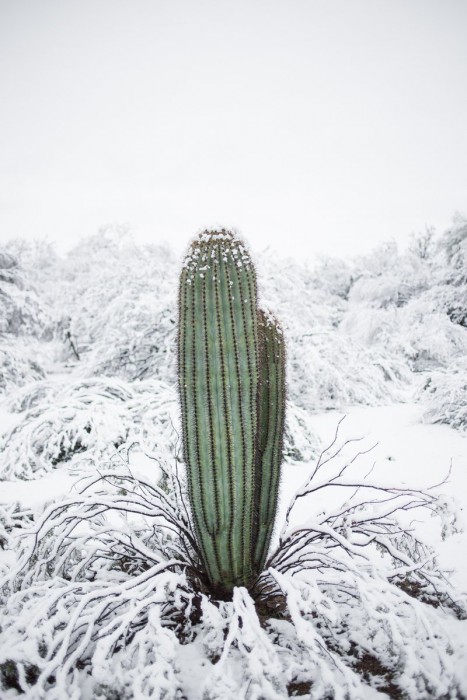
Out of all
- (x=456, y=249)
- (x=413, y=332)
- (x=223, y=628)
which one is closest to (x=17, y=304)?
(x=223, y=628)

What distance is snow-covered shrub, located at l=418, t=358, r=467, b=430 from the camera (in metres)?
5.90

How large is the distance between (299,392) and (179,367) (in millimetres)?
6288

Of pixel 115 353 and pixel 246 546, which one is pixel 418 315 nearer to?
pixel 115 353

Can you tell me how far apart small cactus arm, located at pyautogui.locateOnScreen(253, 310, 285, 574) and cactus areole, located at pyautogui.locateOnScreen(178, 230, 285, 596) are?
0.55ft

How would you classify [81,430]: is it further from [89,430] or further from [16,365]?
[16,365]

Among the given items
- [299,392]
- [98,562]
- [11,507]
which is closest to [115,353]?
[299,392]

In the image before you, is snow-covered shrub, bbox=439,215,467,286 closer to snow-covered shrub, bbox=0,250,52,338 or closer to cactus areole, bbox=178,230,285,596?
cactus areole, bbox=178,230,285,596

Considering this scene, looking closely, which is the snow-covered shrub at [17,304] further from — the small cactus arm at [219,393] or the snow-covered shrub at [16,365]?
the small cactus arm at [219,393]

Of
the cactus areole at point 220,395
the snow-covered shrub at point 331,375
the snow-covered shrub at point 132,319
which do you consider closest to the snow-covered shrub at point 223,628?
the cactus areole at point 220,395

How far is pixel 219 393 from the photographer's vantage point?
1836 millimetres

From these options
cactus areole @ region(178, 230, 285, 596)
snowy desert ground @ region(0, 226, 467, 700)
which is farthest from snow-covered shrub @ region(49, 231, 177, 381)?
cactus areole @ region(178, 230, 285, 596)

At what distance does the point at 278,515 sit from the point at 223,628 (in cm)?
155

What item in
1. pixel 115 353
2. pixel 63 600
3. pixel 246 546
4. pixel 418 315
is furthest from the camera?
pixel 418 315

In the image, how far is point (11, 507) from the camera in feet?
9.84
